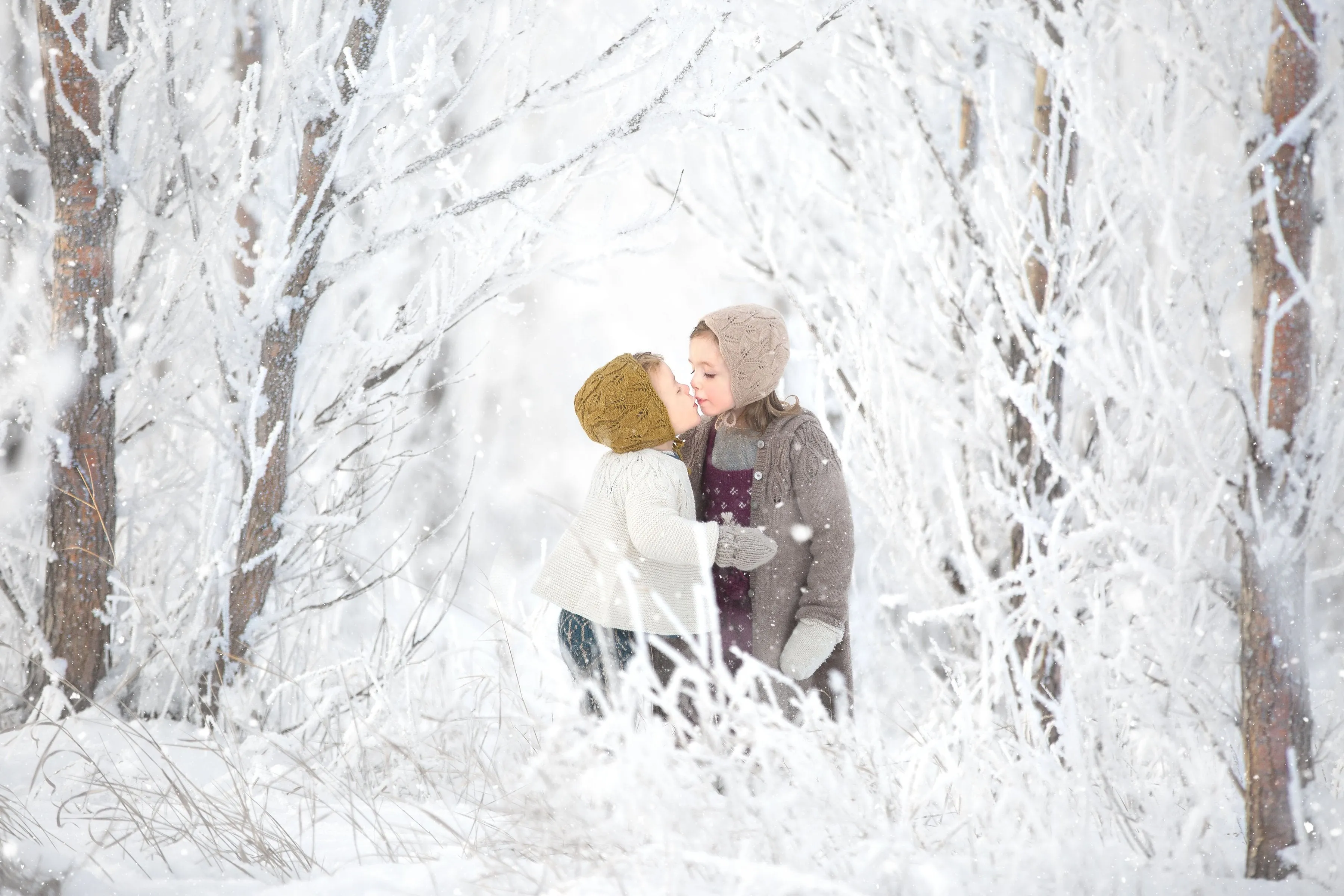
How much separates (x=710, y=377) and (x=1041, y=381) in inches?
45.5

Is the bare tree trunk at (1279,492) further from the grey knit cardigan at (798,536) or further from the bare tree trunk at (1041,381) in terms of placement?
the bare tree trunk at (1041,381)

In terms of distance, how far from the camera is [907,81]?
3258 mm

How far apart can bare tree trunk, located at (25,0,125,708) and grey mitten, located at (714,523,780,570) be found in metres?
1.83


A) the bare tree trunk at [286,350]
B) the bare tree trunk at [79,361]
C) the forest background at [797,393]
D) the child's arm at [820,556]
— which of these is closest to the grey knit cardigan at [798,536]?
the child's arm at [820,556]

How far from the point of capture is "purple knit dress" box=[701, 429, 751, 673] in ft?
7.51

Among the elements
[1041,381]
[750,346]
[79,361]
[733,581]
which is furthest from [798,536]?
[79,361]

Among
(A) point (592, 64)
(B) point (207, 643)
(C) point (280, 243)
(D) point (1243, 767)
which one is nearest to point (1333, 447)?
(D) point (1243, 767)

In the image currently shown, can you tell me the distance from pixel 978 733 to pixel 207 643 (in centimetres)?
214

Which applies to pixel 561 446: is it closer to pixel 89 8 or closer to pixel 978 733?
pixel 89 8

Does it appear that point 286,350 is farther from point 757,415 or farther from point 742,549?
point 742,549

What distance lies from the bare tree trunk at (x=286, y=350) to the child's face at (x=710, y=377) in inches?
42.8

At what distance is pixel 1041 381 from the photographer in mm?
2895

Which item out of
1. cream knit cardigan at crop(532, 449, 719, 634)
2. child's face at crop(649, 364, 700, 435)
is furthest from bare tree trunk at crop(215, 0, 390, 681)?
child's face at crop(649, 364, 700, 435)

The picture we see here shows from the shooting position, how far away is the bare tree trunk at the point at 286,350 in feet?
8.59
